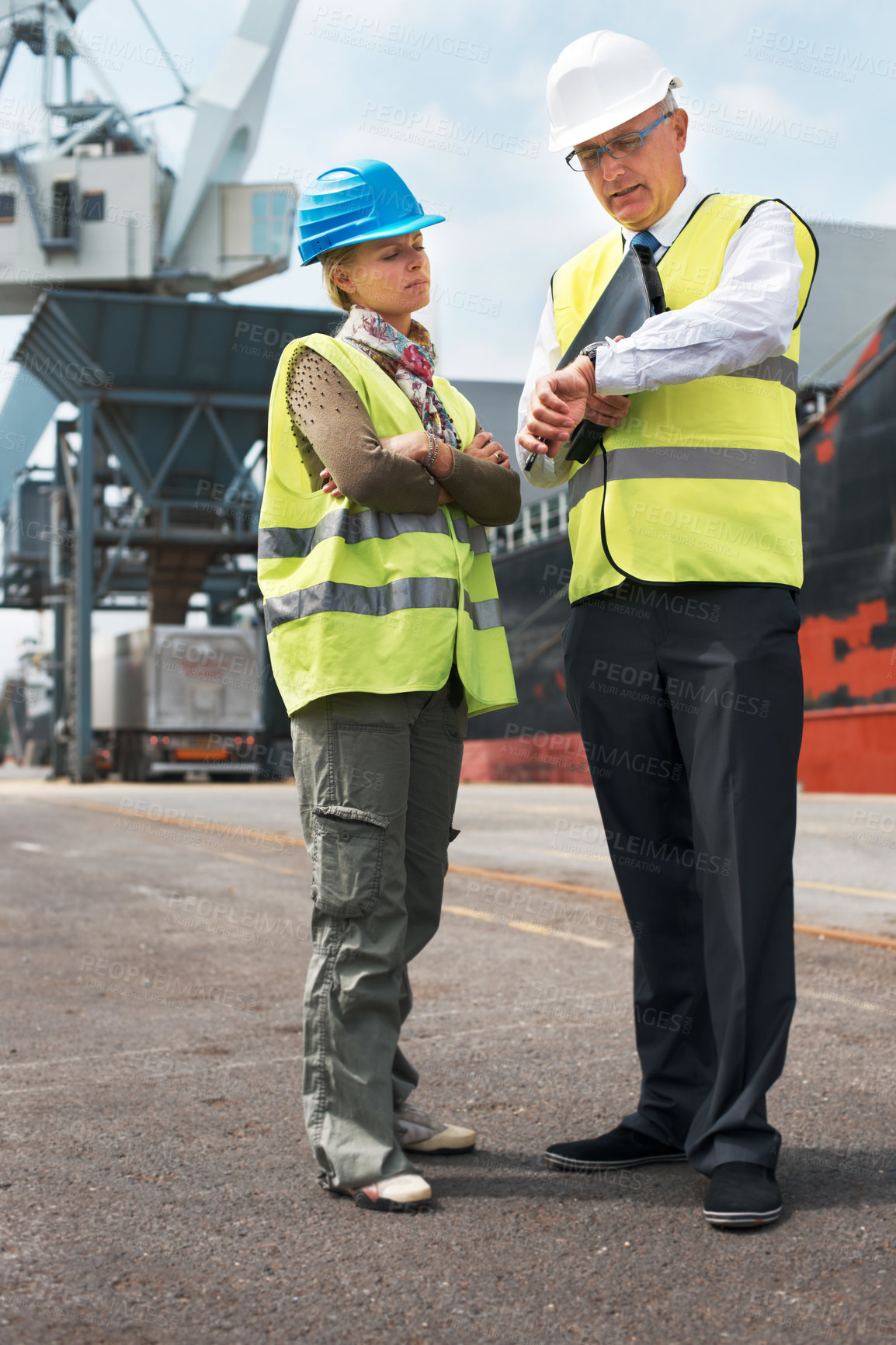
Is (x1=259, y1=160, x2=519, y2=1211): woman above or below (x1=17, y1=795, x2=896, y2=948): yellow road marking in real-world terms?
above

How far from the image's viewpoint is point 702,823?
8.34 feet

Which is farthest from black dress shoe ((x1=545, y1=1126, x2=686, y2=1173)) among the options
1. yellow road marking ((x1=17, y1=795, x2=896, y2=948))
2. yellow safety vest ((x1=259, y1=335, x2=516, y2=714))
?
yellow road marking ((x1=17, y1=795, x2=896, y2=948))

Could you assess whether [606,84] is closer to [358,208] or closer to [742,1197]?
[358,208]

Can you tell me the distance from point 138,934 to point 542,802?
34.0 ft

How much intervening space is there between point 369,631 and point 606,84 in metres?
1.19

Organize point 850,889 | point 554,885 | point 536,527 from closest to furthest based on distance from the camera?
1. point 850,889
2. point 554,885
3. point 536,527

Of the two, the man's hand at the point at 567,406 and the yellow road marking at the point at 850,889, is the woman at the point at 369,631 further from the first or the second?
the yellow road marking at the point at 850,889

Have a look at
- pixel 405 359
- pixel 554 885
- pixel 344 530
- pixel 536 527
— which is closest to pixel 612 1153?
pixel 344 530

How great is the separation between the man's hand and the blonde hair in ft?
1.55

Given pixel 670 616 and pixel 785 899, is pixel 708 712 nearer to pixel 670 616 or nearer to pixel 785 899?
pixel 670 616

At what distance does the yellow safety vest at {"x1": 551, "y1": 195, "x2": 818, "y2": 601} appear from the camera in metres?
2.54

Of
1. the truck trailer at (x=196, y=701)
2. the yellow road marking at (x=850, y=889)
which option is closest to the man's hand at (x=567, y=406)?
the yellow road marking at (x=850, y=889)

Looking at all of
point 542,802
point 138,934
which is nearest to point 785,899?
point 138,934

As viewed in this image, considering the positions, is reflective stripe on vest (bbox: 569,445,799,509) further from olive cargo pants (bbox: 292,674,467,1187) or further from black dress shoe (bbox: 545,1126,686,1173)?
black dress shoe (bbox: 545,1126,686,1173)
